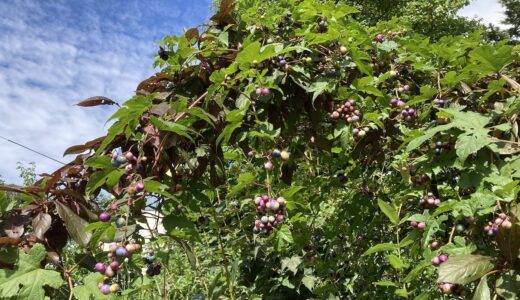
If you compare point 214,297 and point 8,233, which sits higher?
point 8,233

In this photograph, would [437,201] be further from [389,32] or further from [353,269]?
[353,269]

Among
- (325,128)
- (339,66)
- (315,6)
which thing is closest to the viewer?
(339,66)

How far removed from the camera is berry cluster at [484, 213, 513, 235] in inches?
41.6

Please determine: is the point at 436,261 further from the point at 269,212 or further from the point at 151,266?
the point at 151,266

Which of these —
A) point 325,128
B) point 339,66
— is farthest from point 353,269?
point 339,66

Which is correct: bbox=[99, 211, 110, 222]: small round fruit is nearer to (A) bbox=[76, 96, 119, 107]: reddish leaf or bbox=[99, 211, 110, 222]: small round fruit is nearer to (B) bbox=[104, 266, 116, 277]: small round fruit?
(B) bbox=[104, 266, 116, 277]: small round fruit

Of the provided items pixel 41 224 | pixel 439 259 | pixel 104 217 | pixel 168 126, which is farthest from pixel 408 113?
pixel 41 224

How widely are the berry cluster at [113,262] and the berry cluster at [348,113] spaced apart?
32.4 inches

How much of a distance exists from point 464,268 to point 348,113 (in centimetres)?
65

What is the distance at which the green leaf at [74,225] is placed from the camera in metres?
1.12

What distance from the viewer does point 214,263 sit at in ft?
8.56

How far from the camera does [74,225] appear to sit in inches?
44.4

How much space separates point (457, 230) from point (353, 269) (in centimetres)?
116

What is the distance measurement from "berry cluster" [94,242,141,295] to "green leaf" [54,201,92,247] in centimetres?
10
